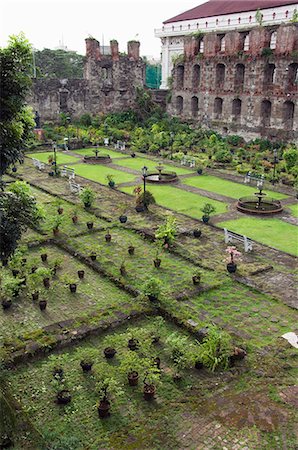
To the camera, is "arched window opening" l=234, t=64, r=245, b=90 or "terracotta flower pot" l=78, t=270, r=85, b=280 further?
"arched window opening" l=234, t=64, r=245, b=90

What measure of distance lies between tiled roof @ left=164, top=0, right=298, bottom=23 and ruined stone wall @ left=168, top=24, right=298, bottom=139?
3.90 metres

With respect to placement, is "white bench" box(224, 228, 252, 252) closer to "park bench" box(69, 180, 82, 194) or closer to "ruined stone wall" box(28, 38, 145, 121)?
"park bench" box(69, 180, 82, 194)

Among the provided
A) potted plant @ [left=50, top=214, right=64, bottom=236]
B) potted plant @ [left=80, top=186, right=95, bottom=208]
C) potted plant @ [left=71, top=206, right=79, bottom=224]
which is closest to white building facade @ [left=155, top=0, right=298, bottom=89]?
potted plant @ [left=80, top=186, right=95, bottom=208]

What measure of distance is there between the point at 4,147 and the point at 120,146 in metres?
27.1

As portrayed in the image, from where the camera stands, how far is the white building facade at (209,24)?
39.4m

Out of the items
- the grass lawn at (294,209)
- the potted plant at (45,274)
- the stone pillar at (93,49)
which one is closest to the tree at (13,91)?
the potted plant at (45,274)

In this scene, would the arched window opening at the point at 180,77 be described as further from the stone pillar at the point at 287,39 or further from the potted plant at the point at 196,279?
the potted plant at the point at 196,279

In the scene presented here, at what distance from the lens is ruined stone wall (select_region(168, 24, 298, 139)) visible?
31953 mm

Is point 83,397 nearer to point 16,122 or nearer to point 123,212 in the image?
point 16,122

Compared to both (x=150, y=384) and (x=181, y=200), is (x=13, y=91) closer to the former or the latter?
(x=150, y=384)

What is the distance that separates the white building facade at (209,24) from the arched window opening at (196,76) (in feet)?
11.5

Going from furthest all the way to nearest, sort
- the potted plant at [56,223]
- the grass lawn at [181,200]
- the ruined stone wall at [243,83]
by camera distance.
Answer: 1. the ruined stone wall at [243,83]
2. the grass lawn at [181,200]
3. the potted plant at [56,223]

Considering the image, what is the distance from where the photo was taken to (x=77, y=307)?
11227mm

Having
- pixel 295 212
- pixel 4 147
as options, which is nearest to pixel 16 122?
pixel 4 147
